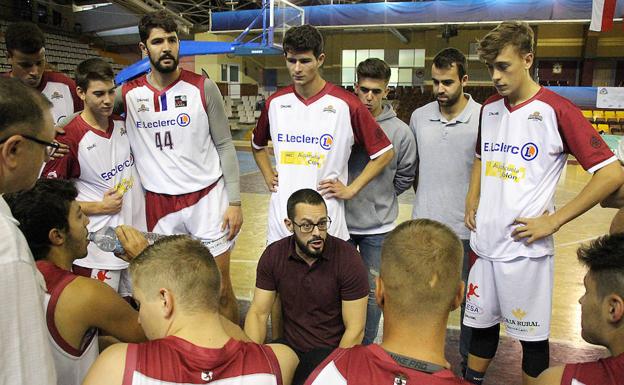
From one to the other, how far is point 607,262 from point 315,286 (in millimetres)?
1660

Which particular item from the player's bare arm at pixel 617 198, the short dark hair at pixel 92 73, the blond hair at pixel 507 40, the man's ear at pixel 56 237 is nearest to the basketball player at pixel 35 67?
the short dark hair at pixel 92 73

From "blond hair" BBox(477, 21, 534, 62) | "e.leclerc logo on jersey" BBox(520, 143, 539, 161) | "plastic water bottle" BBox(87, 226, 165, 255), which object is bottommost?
"plastic water bottle" BBox(87, 226, 165, 255)

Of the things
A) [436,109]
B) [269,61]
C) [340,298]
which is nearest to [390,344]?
[340,298]

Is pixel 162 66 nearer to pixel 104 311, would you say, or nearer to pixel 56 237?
pixel 56 237

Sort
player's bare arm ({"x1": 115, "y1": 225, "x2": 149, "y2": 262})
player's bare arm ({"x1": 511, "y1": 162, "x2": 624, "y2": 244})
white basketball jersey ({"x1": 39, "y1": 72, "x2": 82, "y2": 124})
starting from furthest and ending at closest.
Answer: white basketball jersey ({"x1": 39, "y1": 72, "x2": 82, "y2": 124}) → player's bare arm ({"x1": 511, "y1": 162, "x2": 624, "y2": 244}) → player's bare arm ({"x1": 115, "y1": 225, "x2": 149, "y2": 262})

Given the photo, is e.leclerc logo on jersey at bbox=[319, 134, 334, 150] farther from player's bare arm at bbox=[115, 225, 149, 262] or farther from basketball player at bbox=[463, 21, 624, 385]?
player's bare arm at bbox=[115, 225, 149, 262]

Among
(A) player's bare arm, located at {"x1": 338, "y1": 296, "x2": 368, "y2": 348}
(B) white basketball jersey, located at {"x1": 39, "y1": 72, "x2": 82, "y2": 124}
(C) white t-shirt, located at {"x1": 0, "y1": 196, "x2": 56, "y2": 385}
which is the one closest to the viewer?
(C) white t-shirt, located at {"x1": 0, "y1": 196, "x2": 56, "y2": 385}

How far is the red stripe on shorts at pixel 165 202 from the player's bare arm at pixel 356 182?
823 millimetres

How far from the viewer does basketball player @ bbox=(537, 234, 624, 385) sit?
1672mm

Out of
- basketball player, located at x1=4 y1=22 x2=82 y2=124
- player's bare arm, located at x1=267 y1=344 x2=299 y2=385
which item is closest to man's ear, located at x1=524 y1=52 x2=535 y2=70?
player's bare arm, located at x1=267 y1=344 x2=299 y2=385

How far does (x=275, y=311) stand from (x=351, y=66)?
25560 millimetres

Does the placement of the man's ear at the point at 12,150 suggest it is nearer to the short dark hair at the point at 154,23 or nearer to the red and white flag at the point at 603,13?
the short dark hair at the point at 154,23

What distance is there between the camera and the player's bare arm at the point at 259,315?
3.08 metres

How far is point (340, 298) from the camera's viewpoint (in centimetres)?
314
